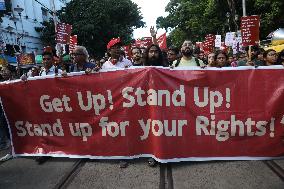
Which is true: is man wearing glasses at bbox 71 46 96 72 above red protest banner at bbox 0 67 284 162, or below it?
above

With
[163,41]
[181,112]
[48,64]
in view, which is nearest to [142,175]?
[181,112]

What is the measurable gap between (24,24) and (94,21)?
828 centimetres

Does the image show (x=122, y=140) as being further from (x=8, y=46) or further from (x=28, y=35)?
(x=28, y=35)

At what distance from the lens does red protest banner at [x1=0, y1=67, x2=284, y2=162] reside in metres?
5.75

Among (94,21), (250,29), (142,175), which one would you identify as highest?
(94,21)

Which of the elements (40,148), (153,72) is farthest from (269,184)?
(40,148)

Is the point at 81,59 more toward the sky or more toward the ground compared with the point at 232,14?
more toward the ground

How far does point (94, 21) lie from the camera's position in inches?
1626

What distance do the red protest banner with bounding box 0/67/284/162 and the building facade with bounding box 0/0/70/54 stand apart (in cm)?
2466

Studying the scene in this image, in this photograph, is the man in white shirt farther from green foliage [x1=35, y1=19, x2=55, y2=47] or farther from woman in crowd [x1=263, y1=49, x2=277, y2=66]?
green foliage [x1=35, y1=19, x2=55, y2=47]

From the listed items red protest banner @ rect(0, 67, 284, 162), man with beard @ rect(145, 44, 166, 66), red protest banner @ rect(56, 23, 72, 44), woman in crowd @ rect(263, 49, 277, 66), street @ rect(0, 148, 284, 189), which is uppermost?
red protest banner @ rect(56, 23, 72, 44)

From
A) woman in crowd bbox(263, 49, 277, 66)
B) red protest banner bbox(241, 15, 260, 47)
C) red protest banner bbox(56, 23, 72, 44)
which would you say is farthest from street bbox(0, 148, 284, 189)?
red protest banner bbox(56, 23, 72, 44)

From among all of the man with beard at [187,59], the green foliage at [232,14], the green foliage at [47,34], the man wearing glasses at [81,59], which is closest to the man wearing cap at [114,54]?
the man wearing glasses at [81,59]

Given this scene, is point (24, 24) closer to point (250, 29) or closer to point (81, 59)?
point (250, 29)
